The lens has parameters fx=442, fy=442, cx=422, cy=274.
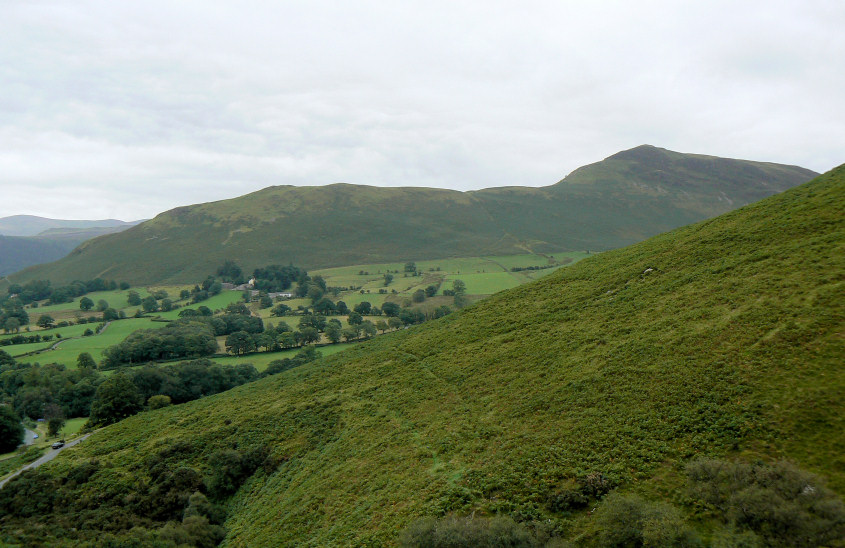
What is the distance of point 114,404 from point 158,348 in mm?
42624

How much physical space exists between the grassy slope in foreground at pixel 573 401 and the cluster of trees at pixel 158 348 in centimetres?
4705

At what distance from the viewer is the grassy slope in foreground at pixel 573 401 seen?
21.9 m

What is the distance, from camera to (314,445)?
39094mm

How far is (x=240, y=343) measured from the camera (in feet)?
322

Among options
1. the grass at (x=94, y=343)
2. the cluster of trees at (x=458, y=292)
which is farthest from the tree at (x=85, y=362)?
the cluster of trees at (x=458, y=292)

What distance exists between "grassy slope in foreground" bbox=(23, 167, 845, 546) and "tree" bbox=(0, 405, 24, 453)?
13.5m

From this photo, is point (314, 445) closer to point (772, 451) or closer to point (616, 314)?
point (616, 314)

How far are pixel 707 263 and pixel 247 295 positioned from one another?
161 meters

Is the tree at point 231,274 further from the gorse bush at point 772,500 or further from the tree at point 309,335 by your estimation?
the gorse bush at point 772,500

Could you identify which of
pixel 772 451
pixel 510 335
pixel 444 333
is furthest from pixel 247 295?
pixel 772 451

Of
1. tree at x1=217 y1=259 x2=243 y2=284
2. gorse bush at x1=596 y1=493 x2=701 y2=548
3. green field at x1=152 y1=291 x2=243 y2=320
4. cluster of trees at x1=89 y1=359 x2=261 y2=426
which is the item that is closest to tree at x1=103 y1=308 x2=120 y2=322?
green field at x1=152 y1=291 x2=243 y2=320

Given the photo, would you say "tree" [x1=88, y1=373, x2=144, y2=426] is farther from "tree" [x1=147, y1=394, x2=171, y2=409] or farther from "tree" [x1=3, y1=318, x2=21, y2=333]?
"tree" [x1=3, y1=318, x2=21, y2=333]

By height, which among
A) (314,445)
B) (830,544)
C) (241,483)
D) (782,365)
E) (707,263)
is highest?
(707,263)

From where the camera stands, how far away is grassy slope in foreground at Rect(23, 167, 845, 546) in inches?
864
